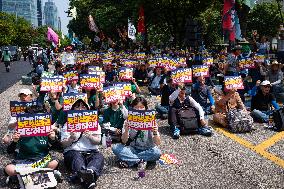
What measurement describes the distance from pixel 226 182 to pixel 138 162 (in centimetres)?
161

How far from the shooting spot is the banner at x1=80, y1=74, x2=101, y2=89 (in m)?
11.1

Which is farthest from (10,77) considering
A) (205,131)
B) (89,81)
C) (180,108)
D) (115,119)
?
(205,131)

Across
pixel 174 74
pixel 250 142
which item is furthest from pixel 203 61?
pixel 250 142

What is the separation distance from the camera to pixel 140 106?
748 cm

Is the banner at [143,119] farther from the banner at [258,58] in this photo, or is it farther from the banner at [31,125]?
the banner at [258,58]

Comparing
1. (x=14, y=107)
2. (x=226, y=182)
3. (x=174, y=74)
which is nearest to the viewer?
(x=226, y=182)

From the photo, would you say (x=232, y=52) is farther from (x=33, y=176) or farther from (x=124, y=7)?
(x=124, y=7)

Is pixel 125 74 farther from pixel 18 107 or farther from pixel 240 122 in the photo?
pixel 18 107

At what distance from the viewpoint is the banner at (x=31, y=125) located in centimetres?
684

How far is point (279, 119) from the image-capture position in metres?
10.1

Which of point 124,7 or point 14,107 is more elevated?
point 124,7

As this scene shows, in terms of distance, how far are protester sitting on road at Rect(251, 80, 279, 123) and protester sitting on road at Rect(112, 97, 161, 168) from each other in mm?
4249

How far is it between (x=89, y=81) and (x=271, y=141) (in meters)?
4.81

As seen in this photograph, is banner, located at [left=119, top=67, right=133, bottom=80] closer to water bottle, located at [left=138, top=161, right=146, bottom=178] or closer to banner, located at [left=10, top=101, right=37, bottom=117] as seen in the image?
banner, located at [left=10, top=101, right=37, bottom=117]
